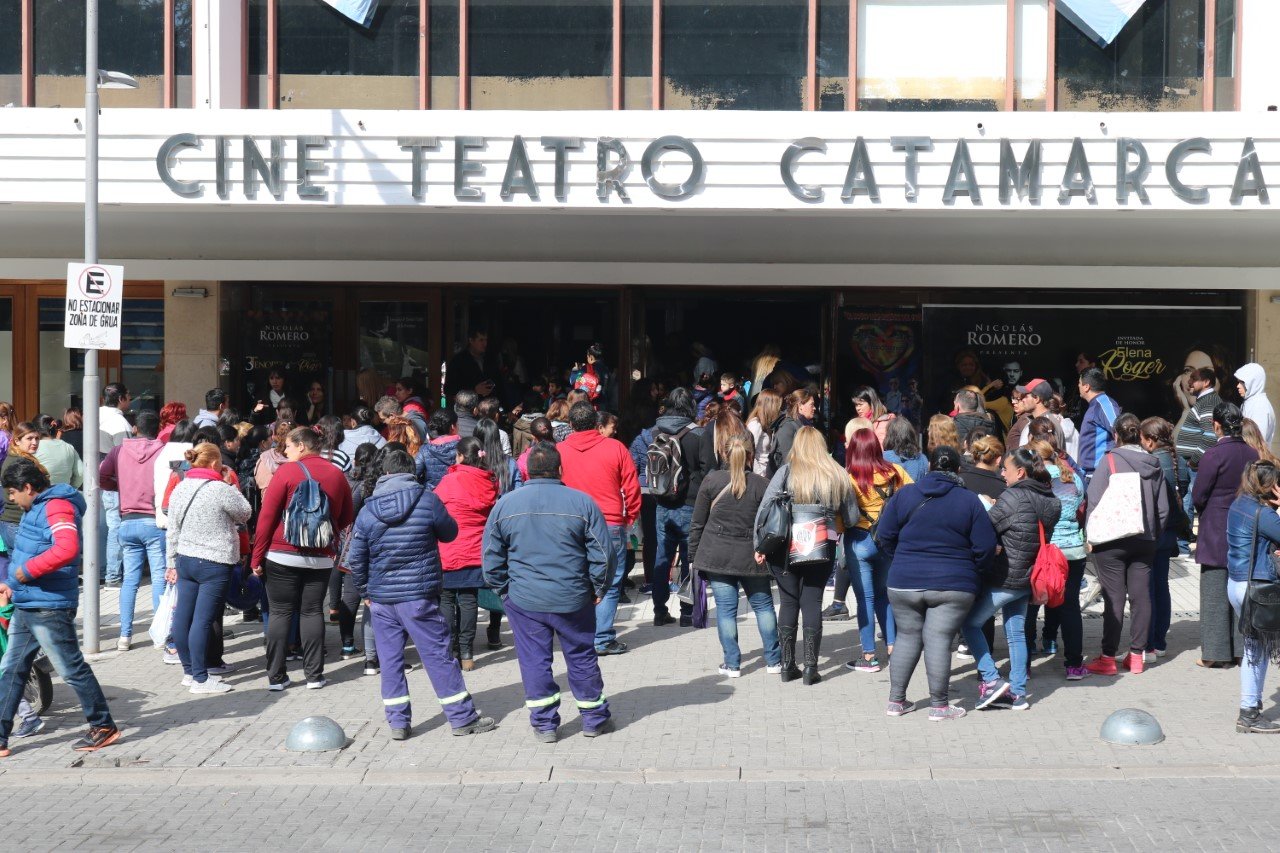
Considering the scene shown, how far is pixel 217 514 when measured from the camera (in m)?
8.69

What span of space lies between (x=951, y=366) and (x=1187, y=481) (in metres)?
4.91

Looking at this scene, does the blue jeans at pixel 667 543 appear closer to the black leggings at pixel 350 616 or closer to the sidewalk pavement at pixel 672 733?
the sidewalk pavement at pixel 672 733

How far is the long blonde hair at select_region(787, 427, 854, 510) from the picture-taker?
8.62m

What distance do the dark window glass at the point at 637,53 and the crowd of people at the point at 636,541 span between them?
3.87 metres

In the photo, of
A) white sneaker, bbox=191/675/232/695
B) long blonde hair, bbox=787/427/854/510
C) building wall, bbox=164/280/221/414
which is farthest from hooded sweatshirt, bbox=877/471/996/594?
building wall, bbox=164/280/221/414

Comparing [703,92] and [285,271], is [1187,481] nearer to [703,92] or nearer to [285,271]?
[703,92]

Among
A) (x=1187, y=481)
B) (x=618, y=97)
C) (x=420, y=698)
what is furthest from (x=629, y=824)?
(x=618, y=97)

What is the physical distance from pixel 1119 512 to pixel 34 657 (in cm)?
667

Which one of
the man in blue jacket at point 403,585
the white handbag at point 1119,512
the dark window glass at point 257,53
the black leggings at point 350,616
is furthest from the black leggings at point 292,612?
the dark window glass at point 257,53

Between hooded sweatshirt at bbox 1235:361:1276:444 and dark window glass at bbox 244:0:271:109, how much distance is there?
1007 centimetres

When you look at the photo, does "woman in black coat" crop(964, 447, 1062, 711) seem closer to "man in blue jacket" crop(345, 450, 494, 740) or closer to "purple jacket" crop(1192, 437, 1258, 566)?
"purple jacket" crop(1192, 437, 1258, 566)

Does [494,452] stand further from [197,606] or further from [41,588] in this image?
[41,588]

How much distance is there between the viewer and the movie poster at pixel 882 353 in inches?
630

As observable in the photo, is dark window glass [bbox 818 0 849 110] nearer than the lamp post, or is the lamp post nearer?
the lamp post
